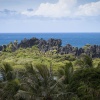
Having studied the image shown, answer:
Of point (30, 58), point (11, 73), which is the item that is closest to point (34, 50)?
point (30, 58)

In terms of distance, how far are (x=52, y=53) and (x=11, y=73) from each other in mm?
85747

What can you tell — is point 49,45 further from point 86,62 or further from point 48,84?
point 48,84

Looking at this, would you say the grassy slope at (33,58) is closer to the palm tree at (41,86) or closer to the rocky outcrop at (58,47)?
the rocky outcrop at (58,47)

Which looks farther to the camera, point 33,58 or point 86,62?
point 33,58

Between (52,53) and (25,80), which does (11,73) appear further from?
(52,53)

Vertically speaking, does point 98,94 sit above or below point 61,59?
above

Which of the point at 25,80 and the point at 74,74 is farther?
the point at 74,74

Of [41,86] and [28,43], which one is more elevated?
[41,86]

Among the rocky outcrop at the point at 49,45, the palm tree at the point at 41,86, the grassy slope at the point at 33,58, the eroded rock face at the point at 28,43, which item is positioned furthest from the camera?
the eroded rock face at the point at 28,43

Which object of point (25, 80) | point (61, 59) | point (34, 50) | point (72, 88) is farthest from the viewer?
point (34, 50)

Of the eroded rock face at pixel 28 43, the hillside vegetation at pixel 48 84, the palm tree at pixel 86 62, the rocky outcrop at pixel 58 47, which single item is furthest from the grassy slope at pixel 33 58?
the hillside vegetation at pixel 48 84

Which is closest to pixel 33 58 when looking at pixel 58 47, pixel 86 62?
pixel 58 47

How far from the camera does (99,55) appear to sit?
410ft

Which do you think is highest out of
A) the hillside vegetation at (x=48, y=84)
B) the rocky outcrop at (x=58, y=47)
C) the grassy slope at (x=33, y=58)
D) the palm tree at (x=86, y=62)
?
the palm tree at (x=86, y=62)
